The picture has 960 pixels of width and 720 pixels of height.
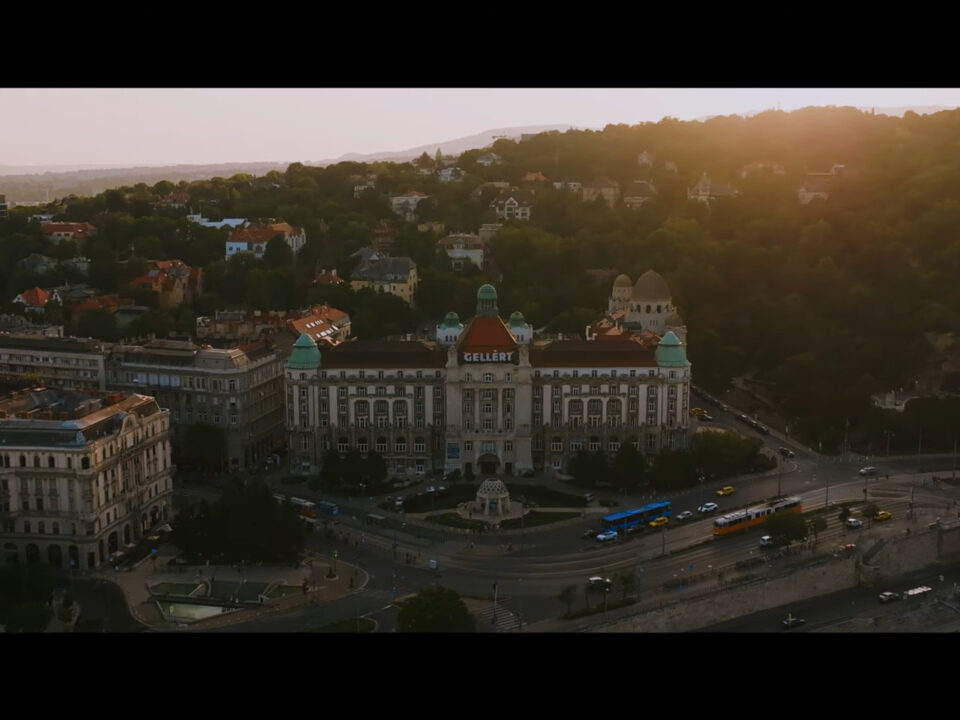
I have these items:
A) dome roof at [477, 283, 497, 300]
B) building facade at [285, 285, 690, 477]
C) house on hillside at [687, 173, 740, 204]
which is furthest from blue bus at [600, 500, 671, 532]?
house on hillside at [687, 173, 740, 204]

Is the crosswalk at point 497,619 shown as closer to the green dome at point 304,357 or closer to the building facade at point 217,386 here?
the green dome at point 304,357

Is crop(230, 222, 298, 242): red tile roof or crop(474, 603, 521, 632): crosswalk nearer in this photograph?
crop(474, 603, 521, 632): crosswalk

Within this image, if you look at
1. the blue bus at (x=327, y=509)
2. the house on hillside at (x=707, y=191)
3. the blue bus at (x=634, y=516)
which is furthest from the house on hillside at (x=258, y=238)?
the blue bus at (x=634, y=516)

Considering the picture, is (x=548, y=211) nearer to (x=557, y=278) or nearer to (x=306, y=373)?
(x=557, y=278)

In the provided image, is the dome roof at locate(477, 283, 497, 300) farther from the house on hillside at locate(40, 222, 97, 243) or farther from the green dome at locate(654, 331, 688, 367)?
the house on hillside at locate(40, 222, 97, 243)

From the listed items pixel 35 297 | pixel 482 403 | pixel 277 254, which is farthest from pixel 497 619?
pixel 277 254
